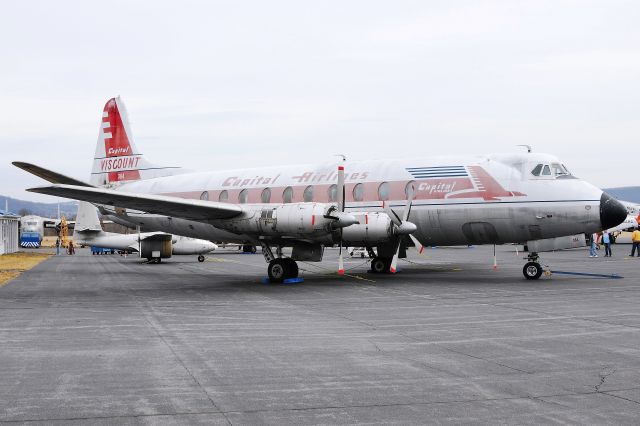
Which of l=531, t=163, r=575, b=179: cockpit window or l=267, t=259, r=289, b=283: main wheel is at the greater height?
l=531, t=163, r=575, b=179: cockpit window

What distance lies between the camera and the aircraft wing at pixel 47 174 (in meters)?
19.9

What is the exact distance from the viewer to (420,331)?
11.5 metres

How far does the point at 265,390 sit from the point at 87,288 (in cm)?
1633

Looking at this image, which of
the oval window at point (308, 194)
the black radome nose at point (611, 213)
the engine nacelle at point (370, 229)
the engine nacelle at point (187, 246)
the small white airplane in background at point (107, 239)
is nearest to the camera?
the black radome nose at point (611, 213)

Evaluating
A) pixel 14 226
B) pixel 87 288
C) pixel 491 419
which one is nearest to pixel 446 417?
pixel 491 419

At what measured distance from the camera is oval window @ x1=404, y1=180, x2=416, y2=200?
2169 centimetres

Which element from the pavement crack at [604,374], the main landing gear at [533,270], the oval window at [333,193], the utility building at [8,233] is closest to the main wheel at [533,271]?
the main landing gear at [533,270]

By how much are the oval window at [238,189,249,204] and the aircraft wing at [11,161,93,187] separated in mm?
5595

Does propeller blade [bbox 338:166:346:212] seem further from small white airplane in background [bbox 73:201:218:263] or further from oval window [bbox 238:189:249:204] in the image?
small white airplane in background [bbox 73:201:218:263]

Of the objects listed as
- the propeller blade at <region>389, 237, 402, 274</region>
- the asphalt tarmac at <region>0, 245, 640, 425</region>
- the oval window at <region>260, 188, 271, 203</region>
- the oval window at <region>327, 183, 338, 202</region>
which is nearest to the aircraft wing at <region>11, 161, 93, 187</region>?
the asphalt tarmac at <region>0, 245, 640, 425</region>

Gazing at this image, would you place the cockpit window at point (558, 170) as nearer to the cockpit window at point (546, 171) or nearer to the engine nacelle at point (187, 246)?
the cockpit window at point (546, 171)

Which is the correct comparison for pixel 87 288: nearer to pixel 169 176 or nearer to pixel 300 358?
pixel 169 176

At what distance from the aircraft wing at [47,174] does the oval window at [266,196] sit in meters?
6.31

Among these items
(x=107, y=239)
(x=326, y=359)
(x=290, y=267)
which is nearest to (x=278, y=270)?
(x=290, y=267)
